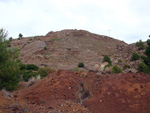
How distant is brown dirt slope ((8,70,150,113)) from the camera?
25.5 feet

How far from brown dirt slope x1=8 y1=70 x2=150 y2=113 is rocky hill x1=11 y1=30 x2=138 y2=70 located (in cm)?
1902

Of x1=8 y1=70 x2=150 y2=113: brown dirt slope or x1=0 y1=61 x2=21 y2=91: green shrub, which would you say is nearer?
x1=8 y1=70 x2=150 y2=113: brown dirt slope

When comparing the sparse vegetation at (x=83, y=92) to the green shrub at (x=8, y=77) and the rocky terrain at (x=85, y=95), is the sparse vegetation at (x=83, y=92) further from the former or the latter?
the green shrub at (x=8, y=77)

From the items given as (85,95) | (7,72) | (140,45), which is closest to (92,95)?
(85,95)

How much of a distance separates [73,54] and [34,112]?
31.7 meters

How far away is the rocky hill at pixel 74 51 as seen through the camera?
33628 mm

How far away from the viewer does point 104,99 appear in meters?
8.64

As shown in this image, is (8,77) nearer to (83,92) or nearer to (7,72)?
(7,72)

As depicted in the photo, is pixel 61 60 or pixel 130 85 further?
pixel 61 60

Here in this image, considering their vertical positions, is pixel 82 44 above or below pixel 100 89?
above

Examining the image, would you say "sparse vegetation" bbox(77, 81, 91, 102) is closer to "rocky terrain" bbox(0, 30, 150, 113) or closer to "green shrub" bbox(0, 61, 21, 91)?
"rocky terrain" bbox(0, 30, 150, 113)

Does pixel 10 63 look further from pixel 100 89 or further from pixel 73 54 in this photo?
pixel 73 54

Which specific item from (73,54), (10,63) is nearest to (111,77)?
(10,63)

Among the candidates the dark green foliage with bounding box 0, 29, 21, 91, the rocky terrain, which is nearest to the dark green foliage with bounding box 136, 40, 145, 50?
the rocky terrain
